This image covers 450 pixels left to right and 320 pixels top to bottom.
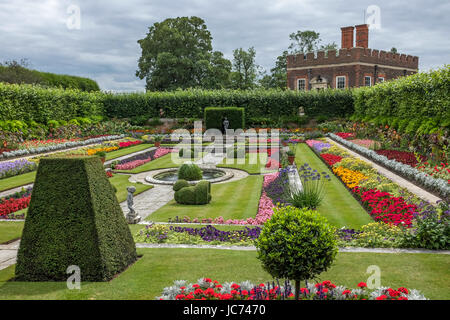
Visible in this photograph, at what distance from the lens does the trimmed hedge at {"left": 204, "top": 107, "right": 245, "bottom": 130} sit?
92.5ft

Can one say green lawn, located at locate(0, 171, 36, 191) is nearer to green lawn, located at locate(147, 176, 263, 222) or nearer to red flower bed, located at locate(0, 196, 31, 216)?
red flower bed, located at locate(0, 196, 31, 216)

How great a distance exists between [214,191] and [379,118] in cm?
1314

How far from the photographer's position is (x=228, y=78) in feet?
145

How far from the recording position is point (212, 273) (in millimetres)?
4648

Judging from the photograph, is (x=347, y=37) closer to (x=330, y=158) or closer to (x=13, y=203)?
(x=330, y=158)

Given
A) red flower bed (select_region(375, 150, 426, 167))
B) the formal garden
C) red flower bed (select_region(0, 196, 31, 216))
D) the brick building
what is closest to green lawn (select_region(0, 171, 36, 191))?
the formal garden

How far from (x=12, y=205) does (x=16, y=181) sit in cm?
388

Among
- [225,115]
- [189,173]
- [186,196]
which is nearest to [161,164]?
[189,173]

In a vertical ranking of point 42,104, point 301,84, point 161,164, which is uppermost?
point 301,84

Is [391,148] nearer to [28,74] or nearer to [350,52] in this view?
[350,52]

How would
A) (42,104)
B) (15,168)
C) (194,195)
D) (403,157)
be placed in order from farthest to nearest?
(42,104), (15,168), (403,157), (194,195)

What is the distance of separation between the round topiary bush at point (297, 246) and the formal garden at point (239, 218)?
15 millimetres

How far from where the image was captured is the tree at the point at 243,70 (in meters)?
48.0

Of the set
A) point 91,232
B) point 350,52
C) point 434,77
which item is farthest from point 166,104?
point 91,232
